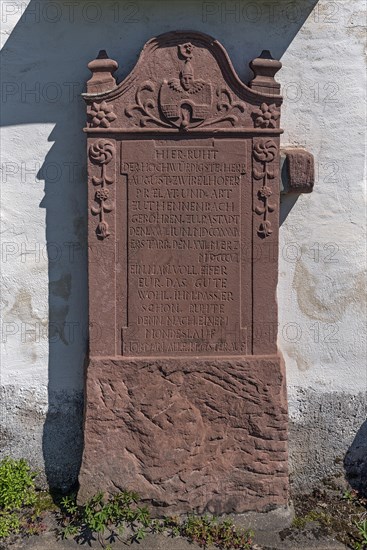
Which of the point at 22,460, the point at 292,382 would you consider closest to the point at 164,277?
the point at 292,382

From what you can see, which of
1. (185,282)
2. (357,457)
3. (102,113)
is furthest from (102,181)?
(357,457)

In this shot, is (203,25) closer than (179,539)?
No

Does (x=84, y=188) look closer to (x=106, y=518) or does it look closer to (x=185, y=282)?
(x=185, y=282)

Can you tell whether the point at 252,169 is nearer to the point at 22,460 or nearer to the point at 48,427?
the point at 48,427

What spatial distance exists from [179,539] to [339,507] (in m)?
1.13

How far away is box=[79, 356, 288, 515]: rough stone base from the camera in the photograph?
3453 mm

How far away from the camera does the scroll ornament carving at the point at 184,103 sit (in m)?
3.42

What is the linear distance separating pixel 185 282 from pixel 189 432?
977 millimetres

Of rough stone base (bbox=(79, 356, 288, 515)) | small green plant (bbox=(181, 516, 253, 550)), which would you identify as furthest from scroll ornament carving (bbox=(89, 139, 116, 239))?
small green plant (bbox=(181, 516, 253, 550))

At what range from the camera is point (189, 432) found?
3.48 meters

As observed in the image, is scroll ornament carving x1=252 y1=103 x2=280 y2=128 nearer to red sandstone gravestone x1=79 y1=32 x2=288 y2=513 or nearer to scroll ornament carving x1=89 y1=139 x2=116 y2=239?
red sandstone gravestone x1=79 y1=32 x2=288 y2=513

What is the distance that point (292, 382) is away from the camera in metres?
3.81

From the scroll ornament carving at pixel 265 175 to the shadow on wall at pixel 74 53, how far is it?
20.8 inches

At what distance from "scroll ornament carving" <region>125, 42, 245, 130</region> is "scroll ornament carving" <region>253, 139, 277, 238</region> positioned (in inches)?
9.3
